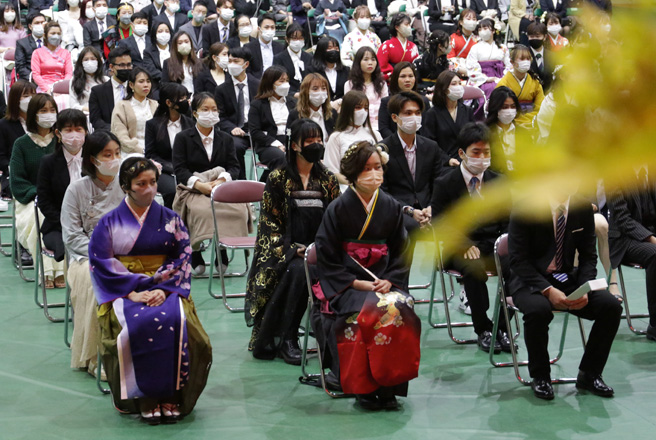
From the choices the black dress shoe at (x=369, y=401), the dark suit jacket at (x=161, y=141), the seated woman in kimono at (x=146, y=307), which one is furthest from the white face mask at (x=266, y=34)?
the black dress shoe at (x=369, y=401)

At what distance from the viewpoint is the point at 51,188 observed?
507 centimetres

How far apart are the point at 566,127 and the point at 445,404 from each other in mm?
3687

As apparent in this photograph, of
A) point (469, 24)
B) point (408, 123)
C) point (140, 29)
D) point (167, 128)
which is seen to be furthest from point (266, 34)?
point (408, 123)

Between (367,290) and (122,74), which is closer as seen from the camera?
(367,290)

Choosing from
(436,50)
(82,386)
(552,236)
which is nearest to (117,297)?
(82,386)

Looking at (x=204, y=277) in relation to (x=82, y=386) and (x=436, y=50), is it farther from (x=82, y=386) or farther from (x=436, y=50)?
(x=436, y=50)

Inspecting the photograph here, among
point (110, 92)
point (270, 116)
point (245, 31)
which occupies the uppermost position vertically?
point (245, 31)

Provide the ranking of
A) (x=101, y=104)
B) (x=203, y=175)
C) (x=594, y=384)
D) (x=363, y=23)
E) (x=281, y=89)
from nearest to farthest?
(x=594, y=384) → (x=203, y=175) → (x=281, y=89) → (x=101, y=104) → (x=363, y=23)

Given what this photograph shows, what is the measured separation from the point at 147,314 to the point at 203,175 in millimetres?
2328

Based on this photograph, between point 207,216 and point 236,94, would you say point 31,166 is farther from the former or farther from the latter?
point 236,94

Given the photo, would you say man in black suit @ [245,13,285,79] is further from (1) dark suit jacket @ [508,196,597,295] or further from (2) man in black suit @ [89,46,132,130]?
(1) dark suit jacket @ [508,196,597,295]

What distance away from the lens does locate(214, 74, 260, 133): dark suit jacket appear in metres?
7.73

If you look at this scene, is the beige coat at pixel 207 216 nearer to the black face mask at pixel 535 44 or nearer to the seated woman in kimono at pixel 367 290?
the seated woman in kimono at pixel 367 290

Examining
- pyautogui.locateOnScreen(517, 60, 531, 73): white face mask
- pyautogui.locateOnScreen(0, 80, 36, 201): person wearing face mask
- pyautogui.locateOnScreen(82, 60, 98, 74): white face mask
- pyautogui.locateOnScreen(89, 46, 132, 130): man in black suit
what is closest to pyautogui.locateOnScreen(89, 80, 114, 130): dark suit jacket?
pyautogui.locateOnScreen(89, 46, 132, 130): man in black suit
